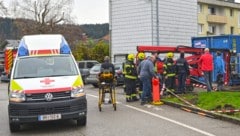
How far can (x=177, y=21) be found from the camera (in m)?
29.1

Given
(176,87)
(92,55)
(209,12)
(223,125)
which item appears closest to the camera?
(223,125)

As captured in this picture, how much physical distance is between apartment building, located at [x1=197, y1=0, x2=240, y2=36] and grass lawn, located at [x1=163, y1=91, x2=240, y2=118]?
163ft

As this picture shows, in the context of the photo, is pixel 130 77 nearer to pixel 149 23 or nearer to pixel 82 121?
pixel 82 121

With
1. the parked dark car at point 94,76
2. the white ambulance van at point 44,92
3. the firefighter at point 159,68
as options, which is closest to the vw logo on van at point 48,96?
the white ambulance van at point 44,92

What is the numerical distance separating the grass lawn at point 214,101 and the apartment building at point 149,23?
10169mm

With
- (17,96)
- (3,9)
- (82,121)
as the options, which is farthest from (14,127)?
(3,9)

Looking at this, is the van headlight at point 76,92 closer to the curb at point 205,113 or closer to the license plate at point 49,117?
the license plate at point 49,117

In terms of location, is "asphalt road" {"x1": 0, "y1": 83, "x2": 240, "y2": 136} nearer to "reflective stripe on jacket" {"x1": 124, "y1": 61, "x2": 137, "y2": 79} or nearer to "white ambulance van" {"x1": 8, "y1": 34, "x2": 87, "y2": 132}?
"white ambulance van" {"x1": 8, "y1": 34, "x2": 87, "y2": 132}

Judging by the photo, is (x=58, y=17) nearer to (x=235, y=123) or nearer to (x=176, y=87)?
(x=176, y=87)

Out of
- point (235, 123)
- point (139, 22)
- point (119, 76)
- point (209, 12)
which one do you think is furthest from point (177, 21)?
point (209, 12)

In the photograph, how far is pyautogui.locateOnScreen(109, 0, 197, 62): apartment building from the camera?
92.3ft

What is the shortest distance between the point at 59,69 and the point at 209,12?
59.5m

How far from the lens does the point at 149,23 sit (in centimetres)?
2808

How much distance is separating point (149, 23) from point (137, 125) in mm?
16334
